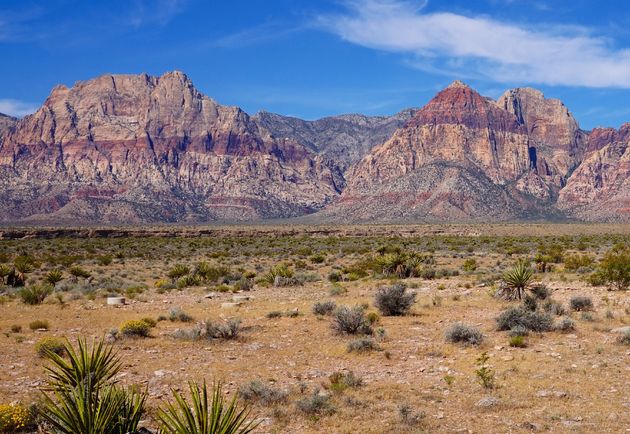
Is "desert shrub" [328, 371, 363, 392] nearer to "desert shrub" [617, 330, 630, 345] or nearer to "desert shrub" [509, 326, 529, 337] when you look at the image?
"desert shrub" [509, 326, 529, 337]

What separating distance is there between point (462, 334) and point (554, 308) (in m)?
4.77

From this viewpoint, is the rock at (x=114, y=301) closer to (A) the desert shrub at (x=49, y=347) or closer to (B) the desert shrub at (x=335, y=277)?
(A) the desert shrub at (x=49, y=347)

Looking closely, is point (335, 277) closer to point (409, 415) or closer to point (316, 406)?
point (316, 406)

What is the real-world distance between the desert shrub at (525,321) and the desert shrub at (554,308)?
2.06 metres

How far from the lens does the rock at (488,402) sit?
9.05m

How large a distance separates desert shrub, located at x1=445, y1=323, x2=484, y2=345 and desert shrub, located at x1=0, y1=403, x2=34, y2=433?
9132mm

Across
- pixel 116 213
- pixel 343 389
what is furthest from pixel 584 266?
pixel 116 213

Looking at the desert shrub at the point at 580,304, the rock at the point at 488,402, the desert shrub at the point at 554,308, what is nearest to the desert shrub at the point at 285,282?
the desert shrub at the point at 554,308

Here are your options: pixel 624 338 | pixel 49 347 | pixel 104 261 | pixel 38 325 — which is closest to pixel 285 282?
pixel 38 325

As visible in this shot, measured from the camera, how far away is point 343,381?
10.3 m

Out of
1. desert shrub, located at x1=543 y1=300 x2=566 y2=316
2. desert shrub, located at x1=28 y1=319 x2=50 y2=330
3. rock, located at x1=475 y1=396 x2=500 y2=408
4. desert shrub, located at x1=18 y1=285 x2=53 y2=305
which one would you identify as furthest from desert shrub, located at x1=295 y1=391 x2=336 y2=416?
desert shrub, located at x1=18 y1=285 x2=53 y2=305

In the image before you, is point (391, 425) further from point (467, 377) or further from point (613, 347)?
point (613, 347)

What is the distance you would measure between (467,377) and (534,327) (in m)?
4.52

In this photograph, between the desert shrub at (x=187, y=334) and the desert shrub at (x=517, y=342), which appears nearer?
the desert shrub at (x=517, y=342)
